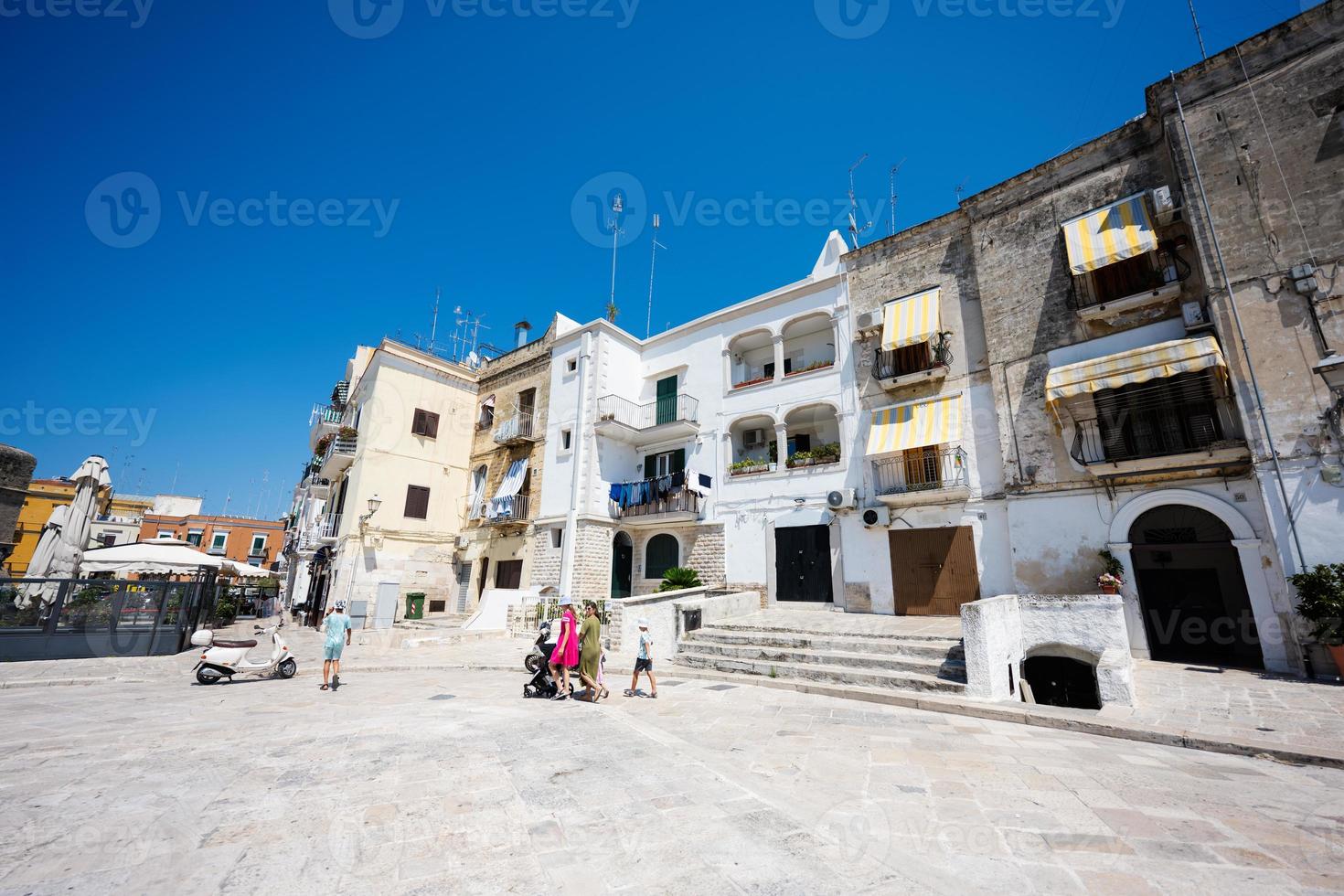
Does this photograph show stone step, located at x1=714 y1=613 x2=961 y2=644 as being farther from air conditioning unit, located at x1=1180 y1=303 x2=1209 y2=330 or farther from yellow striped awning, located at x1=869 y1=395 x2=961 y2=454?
air conditioning unit, located at x1=1180 y1=303 x2=1209 y2=330

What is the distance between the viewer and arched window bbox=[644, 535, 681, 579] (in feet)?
60.3

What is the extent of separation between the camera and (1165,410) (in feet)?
35.7

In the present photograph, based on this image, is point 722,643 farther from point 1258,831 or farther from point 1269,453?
point 1269,453

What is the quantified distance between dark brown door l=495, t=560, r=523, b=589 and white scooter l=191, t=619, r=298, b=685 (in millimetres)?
10102

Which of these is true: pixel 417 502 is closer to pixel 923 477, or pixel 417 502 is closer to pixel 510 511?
pixel 510 511

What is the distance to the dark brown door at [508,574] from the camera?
2009 centimetres

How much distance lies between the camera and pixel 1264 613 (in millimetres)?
9438

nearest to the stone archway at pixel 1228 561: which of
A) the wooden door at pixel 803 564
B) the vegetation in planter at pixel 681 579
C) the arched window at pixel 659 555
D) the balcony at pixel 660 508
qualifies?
the wooden door at pixel 803 564

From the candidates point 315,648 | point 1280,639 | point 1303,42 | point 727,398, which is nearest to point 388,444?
point 315,648

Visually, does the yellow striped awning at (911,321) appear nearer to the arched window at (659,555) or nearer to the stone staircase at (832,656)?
the stone staircase at (832,656)

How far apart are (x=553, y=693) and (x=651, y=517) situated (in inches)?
393

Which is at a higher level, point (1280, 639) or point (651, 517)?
point (651, 517)

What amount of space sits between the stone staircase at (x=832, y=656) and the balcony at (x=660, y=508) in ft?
18.8

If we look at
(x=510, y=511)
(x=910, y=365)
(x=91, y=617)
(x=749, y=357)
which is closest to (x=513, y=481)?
(x=510, y=511)
